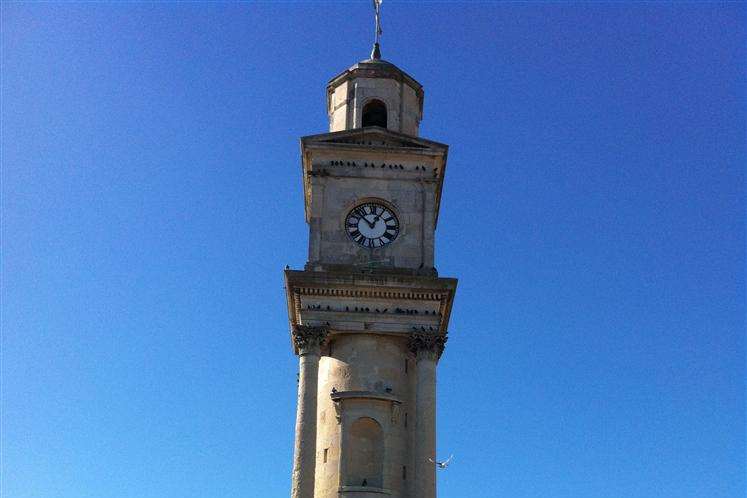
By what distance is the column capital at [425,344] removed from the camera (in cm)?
4334

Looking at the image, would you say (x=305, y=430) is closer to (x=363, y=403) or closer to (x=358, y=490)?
(x=363, y=403)

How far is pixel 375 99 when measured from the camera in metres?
50.1

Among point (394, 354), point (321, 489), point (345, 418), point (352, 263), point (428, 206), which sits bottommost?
point (321, 489)

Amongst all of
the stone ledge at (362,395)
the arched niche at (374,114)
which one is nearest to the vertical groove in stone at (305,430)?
the stone ledge at (362,395)

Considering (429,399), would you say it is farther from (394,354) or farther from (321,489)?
(321,489)

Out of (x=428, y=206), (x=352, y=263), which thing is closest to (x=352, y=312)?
(x=352, y=263)

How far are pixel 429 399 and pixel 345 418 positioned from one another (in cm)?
341

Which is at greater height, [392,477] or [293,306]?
[293,306]

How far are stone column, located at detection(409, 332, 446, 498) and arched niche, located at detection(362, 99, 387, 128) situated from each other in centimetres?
1182

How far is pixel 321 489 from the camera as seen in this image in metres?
41.7

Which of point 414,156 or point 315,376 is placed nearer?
point 315,376

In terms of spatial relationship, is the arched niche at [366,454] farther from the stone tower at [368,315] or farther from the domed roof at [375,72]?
the domed roof at [375,72]

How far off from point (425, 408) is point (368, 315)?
4509 mm

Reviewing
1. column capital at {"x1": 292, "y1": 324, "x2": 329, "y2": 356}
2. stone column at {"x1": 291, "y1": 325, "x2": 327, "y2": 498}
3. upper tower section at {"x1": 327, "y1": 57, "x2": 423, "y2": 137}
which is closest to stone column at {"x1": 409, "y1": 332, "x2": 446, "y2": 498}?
column capital at {"x1": 292, "y1": 324, "x2": 329, "y2": 356}
